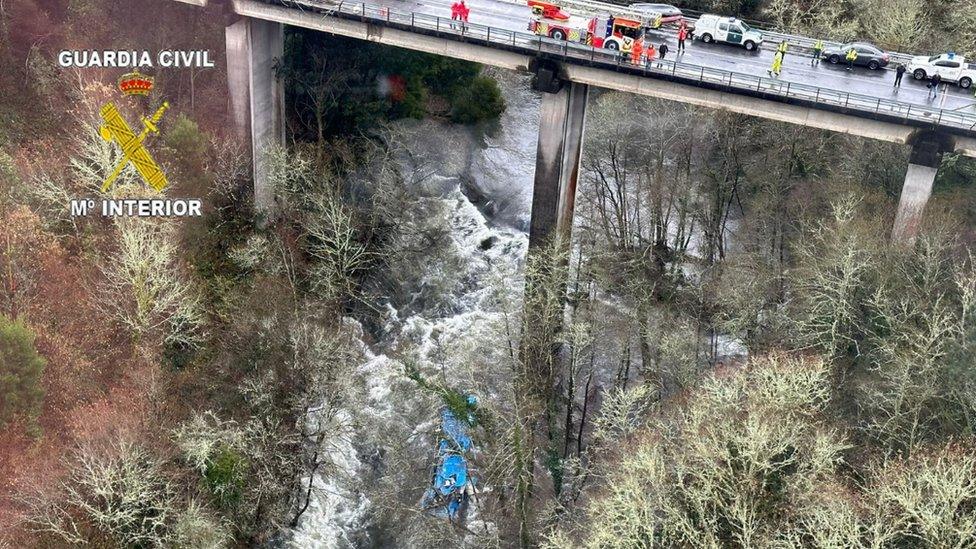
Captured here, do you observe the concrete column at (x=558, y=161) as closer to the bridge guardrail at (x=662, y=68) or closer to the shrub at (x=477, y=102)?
the bridge guardrail at (x=662, y=68)

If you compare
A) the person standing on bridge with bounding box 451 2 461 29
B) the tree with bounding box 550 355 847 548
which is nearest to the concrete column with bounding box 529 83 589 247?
the person standing on bridge with bounding box 451 2 461 29

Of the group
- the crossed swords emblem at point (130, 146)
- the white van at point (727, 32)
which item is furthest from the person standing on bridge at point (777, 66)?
the crossed swords emblem at point (130, 146)

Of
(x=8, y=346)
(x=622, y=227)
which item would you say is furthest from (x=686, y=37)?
(x=8, y=346)

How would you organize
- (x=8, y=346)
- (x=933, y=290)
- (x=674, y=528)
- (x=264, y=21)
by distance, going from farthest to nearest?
1. (x=264, y=21)
2. (x=933, y=290)
3. (x=8, y=346)
4. (x=674, y=528)

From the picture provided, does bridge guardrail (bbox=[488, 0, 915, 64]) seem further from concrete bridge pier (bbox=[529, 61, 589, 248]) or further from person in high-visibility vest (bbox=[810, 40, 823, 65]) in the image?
concrete bridge pier (bbox=[529, 61, 589, 248])

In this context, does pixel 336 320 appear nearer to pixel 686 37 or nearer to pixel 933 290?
pixel 686 37

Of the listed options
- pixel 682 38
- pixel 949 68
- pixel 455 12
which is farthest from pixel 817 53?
pixel 455 12
